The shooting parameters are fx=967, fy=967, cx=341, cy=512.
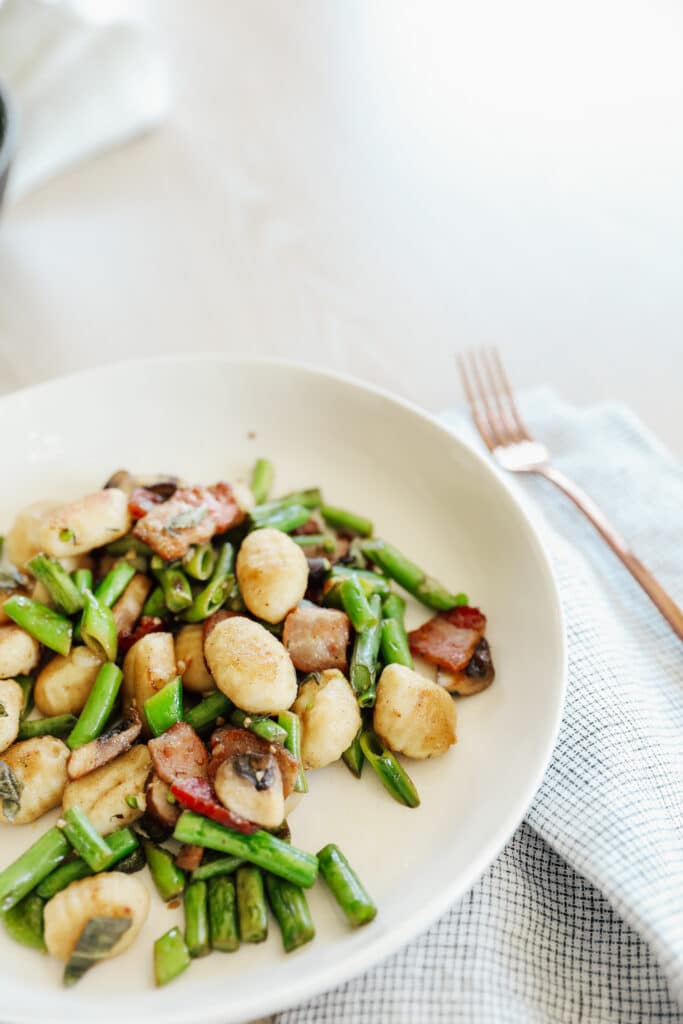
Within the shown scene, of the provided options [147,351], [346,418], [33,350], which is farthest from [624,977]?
[33,350]

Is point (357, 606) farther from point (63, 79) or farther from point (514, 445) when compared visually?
point (63, 79)

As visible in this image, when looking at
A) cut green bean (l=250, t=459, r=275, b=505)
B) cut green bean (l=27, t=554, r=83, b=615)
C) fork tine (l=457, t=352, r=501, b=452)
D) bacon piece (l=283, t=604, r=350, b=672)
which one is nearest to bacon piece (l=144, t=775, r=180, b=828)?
bacon piece (l=283, t=604, r=350, b=672)

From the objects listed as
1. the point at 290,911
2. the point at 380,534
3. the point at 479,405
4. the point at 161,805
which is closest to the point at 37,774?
the point at 161,805

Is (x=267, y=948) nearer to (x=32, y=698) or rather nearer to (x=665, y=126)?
(x=32, y=698)

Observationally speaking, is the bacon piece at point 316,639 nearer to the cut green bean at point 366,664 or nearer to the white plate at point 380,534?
the cut green bean at point 366,664

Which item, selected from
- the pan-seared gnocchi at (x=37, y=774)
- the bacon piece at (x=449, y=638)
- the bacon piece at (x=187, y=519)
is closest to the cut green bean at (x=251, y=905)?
the pan-seared gnocchi at (x=37, y=774)

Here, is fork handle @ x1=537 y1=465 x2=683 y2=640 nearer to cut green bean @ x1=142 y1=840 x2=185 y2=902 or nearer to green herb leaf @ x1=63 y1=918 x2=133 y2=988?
cut green bean @ x1=142 y1=840 x2=185 y2=902
